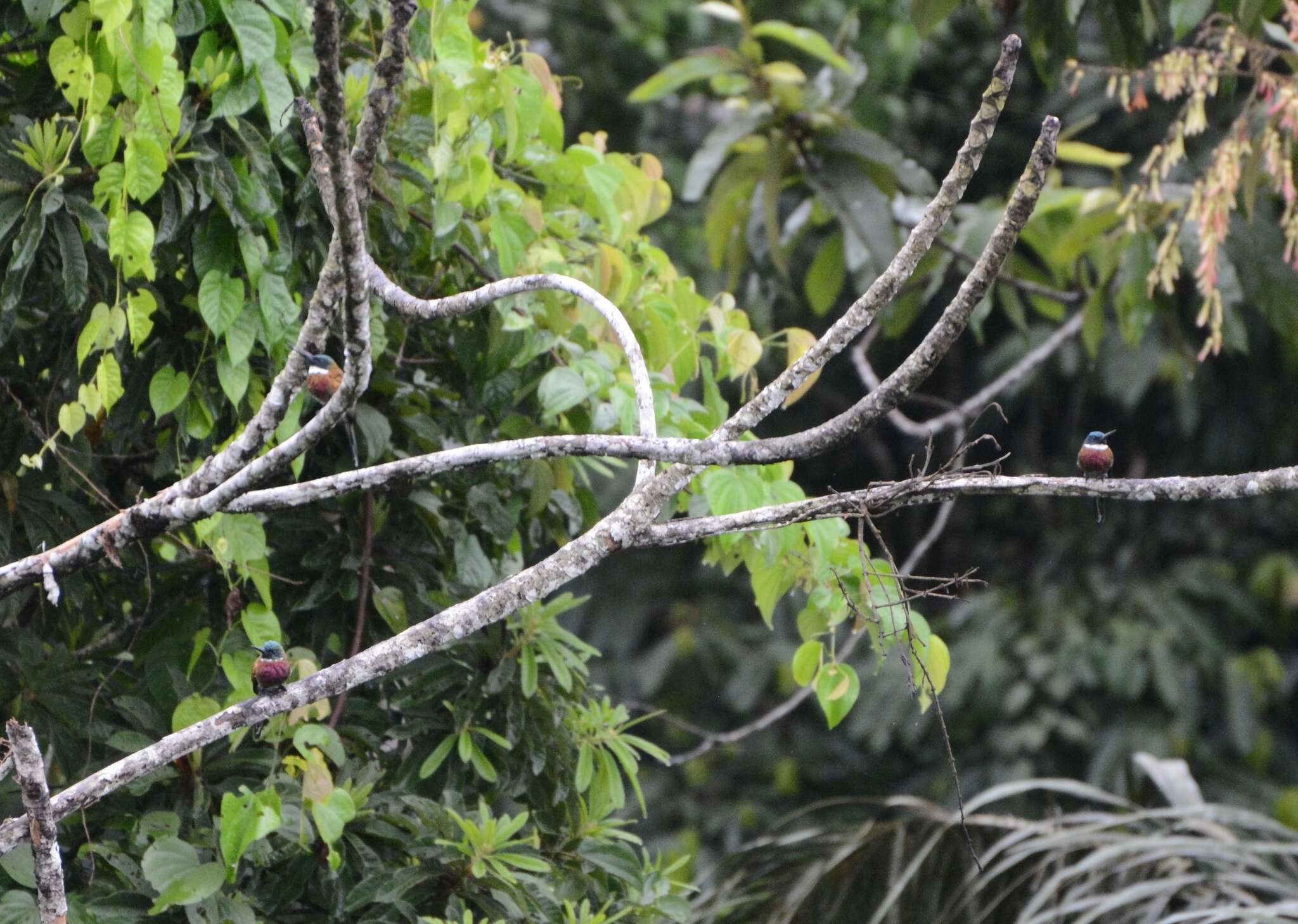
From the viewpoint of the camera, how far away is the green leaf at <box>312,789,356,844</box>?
1.56m

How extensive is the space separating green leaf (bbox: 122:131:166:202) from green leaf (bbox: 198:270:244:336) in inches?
5.6

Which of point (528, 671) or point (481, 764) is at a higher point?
point (528, 671)

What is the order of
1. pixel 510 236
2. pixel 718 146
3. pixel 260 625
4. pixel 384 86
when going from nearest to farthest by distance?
pixel 384 86
pixel 260 625
pixel 510 236
pixel 718 146

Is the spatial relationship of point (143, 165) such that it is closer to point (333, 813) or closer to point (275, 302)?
point (275, 302)

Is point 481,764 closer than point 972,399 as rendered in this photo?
Yes

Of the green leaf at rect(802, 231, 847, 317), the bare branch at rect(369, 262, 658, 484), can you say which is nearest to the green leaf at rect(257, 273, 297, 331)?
the bare branch at rect(369, 262, 658, 484)

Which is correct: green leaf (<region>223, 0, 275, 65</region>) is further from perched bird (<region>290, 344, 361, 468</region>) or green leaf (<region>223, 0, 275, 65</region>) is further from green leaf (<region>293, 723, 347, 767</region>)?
green leaf (<region>293, 723, 347, 767</region>)

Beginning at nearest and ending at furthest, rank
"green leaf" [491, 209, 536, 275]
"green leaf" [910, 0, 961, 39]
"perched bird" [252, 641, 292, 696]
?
"perched bird" [252, 641, 292, 696], "green leaf" [491, 209, 536, 275], "green leaf" [910, 0, 961, 39]

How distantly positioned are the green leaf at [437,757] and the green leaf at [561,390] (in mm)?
443

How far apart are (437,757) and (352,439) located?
47 cm

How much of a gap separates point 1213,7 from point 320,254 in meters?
2.27

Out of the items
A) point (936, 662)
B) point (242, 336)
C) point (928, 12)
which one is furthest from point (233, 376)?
point (928, 12)

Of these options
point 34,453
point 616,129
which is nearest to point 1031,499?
point 616,129

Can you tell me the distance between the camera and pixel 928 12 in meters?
2.33
